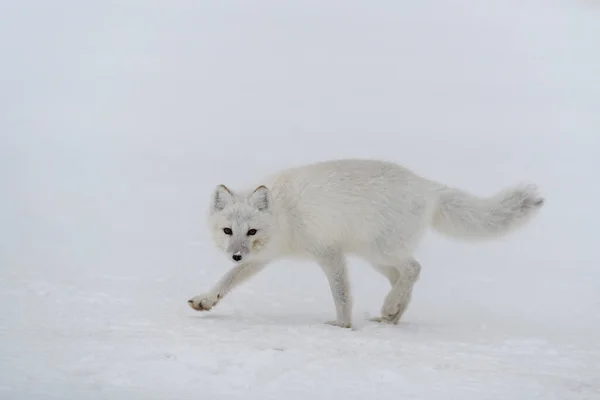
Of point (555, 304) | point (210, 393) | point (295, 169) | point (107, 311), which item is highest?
point (295, 169)

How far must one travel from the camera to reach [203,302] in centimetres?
365

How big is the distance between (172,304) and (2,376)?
1803mm

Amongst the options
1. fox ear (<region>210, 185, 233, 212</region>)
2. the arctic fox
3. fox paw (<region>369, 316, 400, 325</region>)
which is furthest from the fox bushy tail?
fox ear (<region>210, 185, 233, 212</region>)

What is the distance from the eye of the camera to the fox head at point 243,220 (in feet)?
11.3

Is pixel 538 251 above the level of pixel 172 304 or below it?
above

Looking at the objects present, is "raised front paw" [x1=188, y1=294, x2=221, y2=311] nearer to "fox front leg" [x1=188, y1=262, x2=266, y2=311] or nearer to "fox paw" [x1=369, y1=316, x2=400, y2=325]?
"fox front leg" [x1=188, y1=262, x2=266, y2=311]

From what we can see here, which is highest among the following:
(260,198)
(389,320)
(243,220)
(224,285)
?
(260,198)

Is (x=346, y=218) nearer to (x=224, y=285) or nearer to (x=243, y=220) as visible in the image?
(x=243, y=220)

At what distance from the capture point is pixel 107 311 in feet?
11.1

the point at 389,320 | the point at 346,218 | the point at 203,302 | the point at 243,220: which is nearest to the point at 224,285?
the point at 203,302

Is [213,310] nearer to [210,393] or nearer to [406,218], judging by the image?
[406,218]

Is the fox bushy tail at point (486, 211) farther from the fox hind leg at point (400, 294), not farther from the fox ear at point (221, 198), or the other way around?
the fox ear at point (221, 198)

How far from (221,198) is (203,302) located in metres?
0.53

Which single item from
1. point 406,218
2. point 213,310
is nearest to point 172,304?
point 213,310
